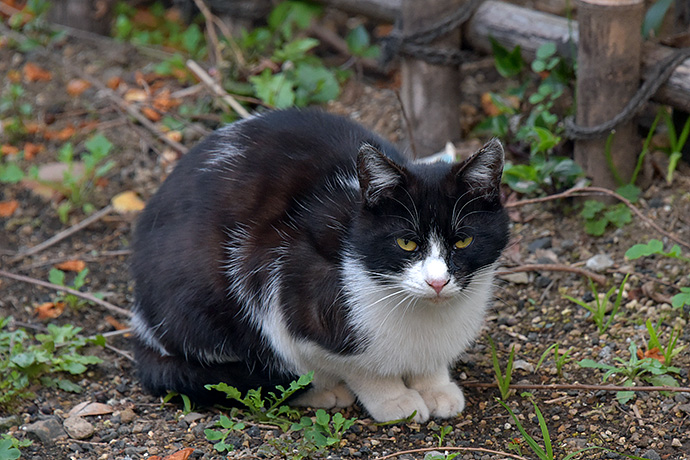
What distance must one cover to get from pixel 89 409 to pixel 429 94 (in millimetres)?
2213

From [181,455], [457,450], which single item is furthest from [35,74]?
[457,450]

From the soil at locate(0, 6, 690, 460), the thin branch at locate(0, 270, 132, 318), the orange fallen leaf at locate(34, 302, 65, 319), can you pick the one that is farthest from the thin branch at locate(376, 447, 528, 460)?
the orange fallen leaf at locate(34, 302, 65, 319)

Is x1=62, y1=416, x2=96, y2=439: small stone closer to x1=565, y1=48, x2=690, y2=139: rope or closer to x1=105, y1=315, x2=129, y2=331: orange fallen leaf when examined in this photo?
x1=105, y1=315, x2=129, y2=331: orange fallen leaf

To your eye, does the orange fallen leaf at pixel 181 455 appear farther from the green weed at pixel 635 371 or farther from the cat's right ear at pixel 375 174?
the green weed at pixel 635 371

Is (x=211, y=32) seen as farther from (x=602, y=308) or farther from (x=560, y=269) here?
(x=602, y=308)

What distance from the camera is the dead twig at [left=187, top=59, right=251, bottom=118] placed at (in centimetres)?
429

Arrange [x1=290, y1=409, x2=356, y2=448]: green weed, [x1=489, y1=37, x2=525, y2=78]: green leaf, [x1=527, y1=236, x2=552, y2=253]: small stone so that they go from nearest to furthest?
[x1=290, y1=409, x2=356, y2=448]: green weed, [x1=527, y1=236, x2=552, y2=253]: small stone, [x1=489, y1=37, x2=525, y2=78]: green leaf

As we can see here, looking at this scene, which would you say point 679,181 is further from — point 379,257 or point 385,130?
point 379,257

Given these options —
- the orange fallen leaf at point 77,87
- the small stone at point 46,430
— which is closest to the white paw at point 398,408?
the small stone at point 46,430

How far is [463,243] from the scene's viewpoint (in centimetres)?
239

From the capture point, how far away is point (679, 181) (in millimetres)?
3525

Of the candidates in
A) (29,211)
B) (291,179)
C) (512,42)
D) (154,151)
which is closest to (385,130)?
(512,42)

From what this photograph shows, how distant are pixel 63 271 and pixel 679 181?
2.80m

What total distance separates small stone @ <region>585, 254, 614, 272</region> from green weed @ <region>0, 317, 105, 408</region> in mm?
1978
